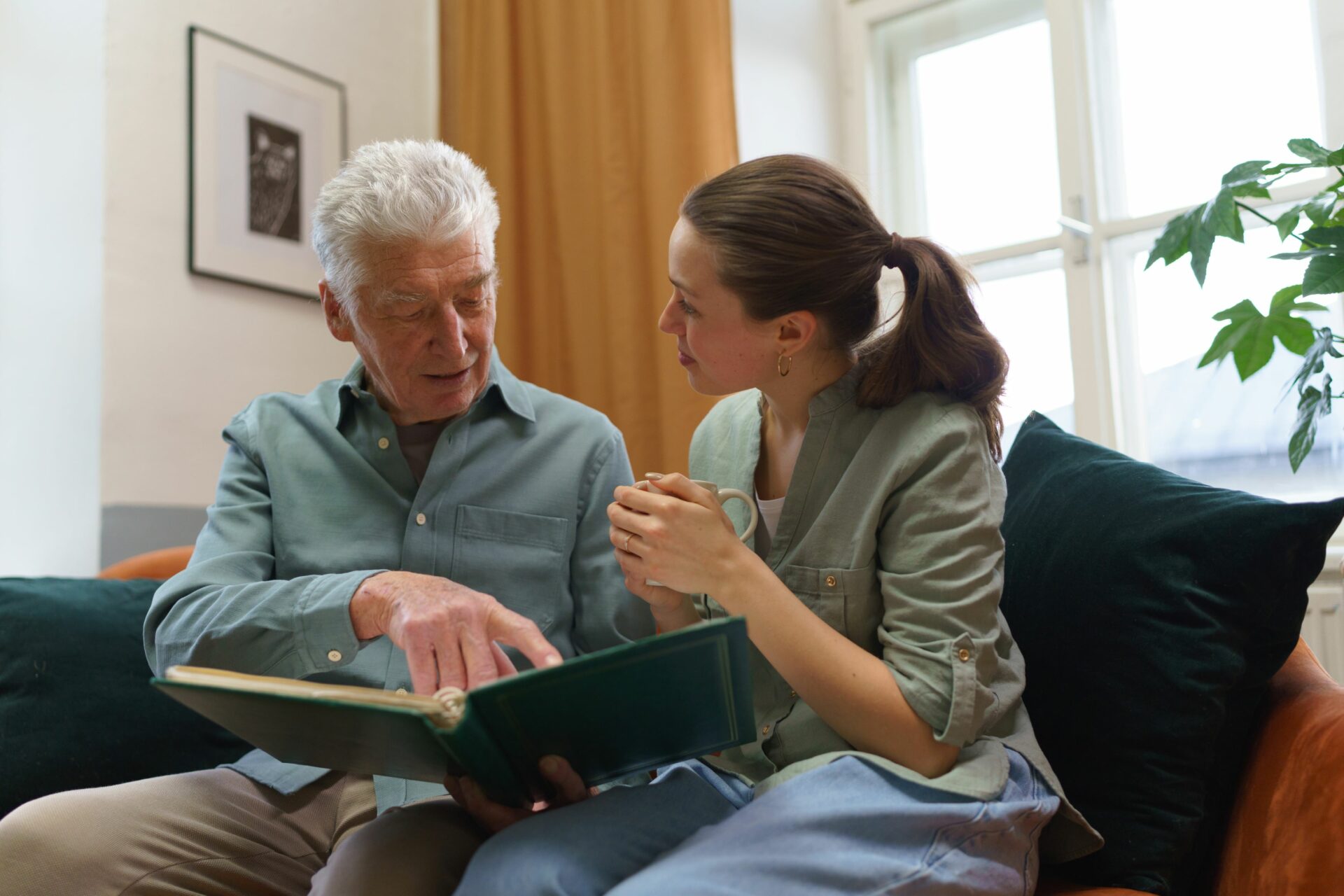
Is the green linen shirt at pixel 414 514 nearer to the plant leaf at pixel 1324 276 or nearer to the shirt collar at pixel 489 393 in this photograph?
the shirt collar at pixel 489 393

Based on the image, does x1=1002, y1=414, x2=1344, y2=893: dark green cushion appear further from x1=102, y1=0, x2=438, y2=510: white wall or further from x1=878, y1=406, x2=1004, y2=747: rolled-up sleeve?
x1=102, y1=0, x2=438, y2=510: white wall

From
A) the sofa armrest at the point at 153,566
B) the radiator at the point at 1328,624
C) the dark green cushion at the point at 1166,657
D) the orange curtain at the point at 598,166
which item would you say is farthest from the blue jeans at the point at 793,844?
the orange curtain at the point at 598,166

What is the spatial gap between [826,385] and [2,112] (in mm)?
1948

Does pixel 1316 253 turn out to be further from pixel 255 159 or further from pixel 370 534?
pixel 255 159

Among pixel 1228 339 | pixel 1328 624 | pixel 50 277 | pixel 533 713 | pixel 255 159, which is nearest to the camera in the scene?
pixel 533 713

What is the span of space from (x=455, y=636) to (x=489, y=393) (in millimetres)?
471

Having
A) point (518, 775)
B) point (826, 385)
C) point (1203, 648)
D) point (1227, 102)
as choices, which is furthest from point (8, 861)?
point (1227, 102)

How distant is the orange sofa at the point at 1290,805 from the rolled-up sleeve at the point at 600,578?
562mm

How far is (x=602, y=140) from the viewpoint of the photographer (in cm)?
254

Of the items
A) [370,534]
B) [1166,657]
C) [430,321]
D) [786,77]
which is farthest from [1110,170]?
[370,534]

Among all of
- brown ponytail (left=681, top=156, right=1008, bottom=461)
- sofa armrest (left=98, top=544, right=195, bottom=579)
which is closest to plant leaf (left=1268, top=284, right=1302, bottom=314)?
brown ponytail (left=681, top=156, right=1008, bottom=461)

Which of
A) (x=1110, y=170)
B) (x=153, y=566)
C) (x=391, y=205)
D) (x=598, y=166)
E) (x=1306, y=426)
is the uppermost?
(x=598, y=166)

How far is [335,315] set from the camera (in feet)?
4.90

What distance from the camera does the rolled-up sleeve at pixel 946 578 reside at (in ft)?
3.43
